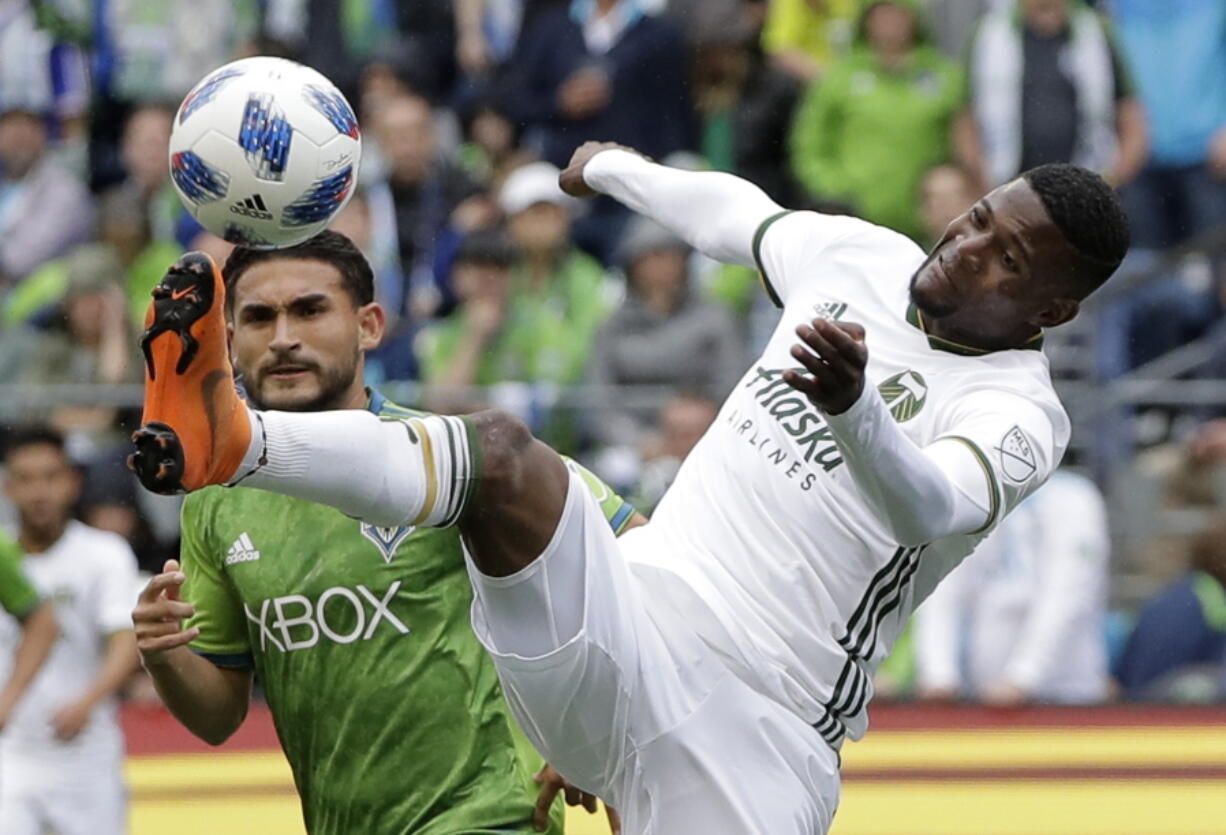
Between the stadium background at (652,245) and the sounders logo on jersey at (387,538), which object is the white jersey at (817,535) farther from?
the stadium background at (652,245)

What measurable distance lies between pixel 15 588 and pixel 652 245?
364cm

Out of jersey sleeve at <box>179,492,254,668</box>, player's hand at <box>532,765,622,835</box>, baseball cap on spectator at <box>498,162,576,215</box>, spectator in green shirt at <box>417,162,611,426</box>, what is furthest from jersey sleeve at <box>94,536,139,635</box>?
player's hand at <box>532,765,622,835</box>

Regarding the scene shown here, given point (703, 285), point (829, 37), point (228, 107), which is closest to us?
point (228, 107)

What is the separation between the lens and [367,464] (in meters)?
4.55

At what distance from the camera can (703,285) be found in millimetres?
11039

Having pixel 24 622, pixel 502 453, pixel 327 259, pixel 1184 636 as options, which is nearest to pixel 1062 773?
pixel 1184 636

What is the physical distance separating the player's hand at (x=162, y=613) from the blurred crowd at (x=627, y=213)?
15.9ft

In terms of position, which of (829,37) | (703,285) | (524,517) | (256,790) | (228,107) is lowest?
(256,790)

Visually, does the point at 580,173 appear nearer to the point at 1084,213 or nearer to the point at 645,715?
the point at 1084,213

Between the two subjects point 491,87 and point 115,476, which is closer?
point 115,476

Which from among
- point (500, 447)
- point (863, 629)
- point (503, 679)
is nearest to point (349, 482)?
point (500, 447)

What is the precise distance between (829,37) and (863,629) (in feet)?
23.9

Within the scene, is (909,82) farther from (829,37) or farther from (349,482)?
(349,482)

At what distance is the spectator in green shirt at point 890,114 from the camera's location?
11.4 m
